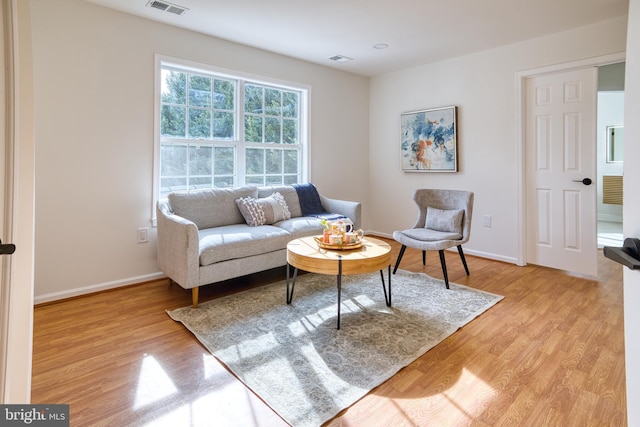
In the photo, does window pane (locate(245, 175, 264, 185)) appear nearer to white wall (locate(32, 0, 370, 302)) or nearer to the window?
the window

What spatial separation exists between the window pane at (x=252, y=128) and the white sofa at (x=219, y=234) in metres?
0.62

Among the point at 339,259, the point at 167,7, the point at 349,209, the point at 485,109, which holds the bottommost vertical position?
the point at 339,259

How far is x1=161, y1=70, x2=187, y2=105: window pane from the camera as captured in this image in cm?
335

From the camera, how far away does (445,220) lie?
3.45 m

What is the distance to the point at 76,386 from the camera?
5.57ft

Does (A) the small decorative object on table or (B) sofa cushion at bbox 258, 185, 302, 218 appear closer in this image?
(A) the small decorative object on table

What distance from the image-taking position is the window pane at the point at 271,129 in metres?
4.12

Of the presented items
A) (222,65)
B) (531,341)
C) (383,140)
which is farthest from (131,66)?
(531,341)

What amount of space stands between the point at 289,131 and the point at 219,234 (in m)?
1.92

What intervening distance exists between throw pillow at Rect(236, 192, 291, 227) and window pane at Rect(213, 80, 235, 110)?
1045 mm

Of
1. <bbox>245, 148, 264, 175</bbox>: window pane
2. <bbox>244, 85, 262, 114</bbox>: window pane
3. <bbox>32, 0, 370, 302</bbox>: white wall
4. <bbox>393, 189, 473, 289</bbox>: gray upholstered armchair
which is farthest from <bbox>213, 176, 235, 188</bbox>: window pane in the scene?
<bbox>393, 189, 473, 289</bbox>: gray upholstered armchair

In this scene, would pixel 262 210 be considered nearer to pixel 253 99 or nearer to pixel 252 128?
pixel 252 128

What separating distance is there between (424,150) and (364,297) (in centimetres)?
249

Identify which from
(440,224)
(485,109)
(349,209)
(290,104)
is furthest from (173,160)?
(485,109)
